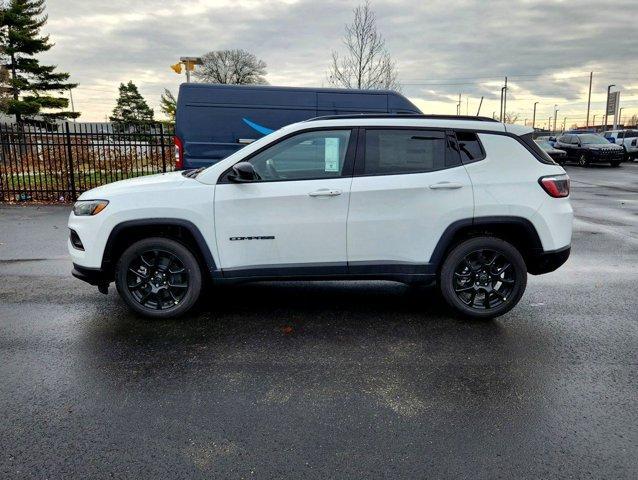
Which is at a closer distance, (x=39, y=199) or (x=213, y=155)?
(x=213, y=155)

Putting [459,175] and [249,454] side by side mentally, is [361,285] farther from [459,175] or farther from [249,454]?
Result: [249,454]

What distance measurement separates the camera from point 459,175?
452cm

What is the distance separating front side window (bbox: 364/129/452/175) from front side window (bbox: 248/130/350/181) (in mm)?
253

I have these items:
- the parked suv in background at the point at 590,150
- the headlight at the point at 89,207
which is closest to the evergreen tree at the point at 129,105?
the parked suv in background at the point at 590,150

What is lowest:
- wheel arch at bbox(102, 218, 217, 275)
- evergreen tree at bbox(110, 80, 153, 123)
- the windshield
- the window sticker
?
wheel arch at bbox(102, 218, 217, 275)

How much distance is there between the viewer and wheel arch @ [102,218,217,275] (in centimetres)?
443

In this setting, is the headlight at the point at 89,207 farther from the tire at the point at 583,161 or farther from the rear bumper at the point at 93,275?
the tire at the point at 583,161

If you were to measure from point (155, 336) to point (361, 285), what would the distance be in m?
2.51

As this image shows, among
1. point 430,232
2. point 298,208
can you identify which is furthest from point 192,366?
point 430,232

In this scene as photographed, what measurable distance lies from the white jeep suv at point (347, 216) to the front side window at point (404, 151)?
0.03 ft

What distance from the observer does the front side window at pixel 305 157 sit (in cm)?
455

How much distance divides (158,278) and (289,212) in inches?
Result: 54.4

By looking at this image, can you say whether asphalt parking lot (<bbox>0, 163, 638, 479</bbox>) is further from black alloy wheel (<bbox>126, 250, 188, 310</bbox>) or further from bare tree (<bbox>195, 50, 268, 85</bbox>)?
bare tree (<bbox>195, 50, 268, 85</bbox>)

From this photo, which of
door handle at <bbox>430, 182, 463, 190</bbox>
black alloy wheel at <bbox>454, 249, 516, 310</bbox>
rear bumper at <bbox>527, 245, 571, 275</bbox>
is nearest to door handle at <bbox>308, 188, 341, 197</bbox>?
door handle at <bbox>430, 182, 463, 190</bbox>
